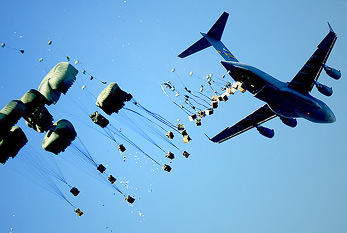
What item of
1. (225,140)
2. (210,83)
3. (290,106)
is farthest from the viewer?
(225,140)

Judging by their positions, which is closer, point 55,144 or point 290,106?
point 55,144

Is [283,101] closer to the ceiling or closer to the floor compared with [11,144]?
closer to the ceiling

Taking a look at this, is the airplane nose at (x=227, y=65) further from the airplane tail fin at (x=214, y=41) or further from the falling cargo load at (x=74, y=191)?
the falling cargo load at (x=74, y=191)

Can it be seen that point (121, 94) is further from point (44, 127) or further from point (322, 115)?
point (322, 115)

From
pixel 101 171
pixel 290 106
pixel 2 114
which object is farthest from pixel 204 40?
pixel 2 114

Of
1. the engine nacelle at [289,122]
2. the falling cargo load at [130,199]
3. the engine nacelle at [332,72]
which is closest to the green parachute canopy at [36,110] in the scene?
the falling cargo load at [130,199]

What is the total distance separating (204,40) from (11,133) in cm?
1828

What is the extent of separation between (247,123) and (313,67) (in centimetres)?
864

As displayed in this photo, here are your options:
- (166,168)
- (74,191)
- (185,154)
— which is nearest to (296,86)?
(185,154)

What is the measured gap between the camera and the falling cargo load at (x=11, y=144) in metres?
21.9

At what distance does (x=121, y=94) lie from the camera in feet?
79.2

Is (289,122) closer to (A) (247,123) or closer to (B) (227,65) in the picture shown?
(A) (247,123)

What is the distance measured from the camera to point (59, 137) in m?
22.6

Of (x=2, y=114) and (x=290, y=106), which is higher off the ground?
(x=290, y=106)
